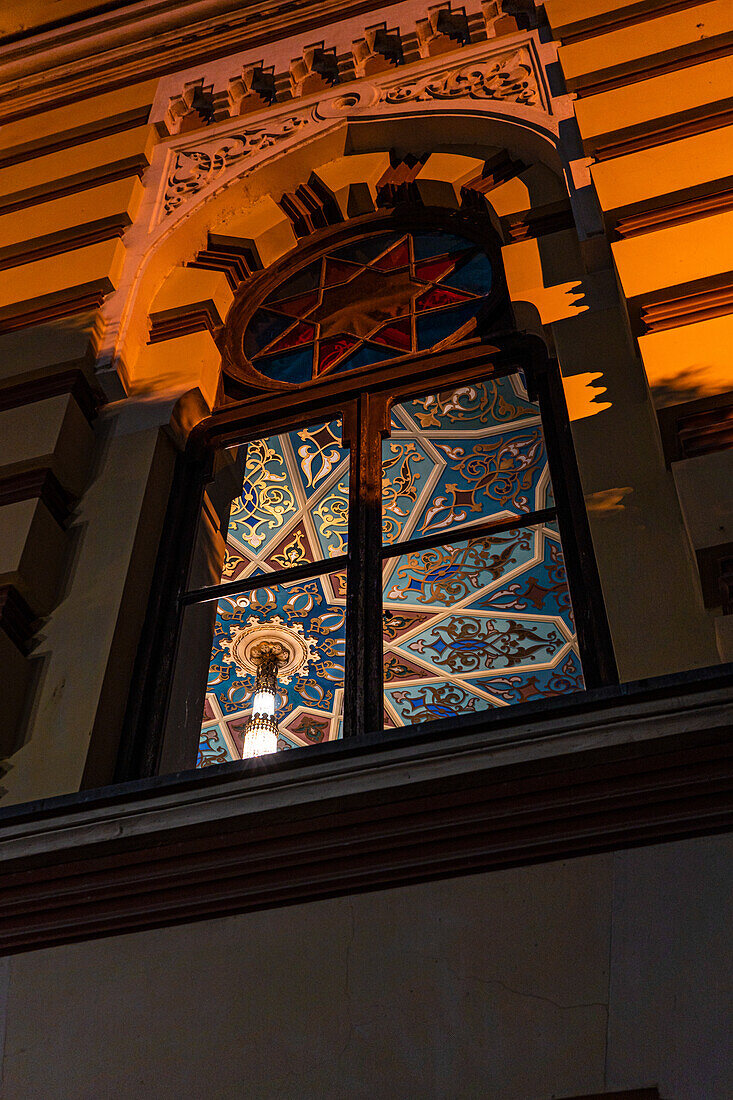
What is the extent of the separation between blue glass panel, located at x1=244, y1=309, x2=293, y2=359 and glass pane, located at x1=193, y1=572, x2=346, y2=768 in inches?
78.5

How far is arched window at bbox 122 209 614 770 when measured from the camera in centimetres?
468

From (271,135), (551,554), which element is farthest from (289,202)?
(551,554)

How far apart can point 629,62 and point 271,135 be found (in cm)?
235

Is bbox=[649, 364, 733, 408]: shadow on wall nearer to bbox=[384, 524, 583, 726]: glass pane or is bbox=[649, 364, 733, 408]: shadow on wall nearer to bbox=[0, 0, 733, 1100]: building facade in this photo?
bbox=[0, 0, 733, 1100]: building facade

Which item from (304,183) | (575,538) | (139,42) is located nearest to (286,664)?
(575,538)

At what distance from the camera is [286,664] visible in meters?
4.97

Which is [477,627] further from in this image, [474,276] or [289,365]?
[474,276]

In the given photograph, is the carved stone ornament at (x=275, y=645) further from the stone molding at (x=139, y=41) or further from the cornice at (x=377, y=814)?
the stone molding at (x=139, y=41)

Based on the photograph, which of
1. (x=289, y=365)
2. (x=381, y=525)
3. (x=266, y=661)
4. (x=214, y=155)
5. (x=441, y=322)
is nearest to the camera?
(x=266, y=661)

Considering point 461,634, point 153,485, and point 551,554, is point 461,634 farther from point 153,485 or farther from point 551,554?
point 153,485

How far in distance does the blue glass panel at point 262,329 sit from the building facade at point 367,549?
0.02 meters

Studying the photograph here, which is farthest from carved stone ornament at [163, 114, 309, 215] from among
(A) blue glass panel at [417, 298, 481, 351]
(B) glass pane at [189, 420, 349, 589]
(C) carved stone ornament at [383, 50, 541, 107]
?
(B) glass pane at [189, 420, 349, 589]

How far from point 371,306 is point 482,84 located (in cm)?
168

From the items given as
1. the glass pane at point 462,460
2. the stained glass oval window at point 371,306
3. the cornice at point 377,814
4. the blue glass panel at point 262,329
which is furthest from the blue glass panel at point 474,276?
the cornice at point 377,814
